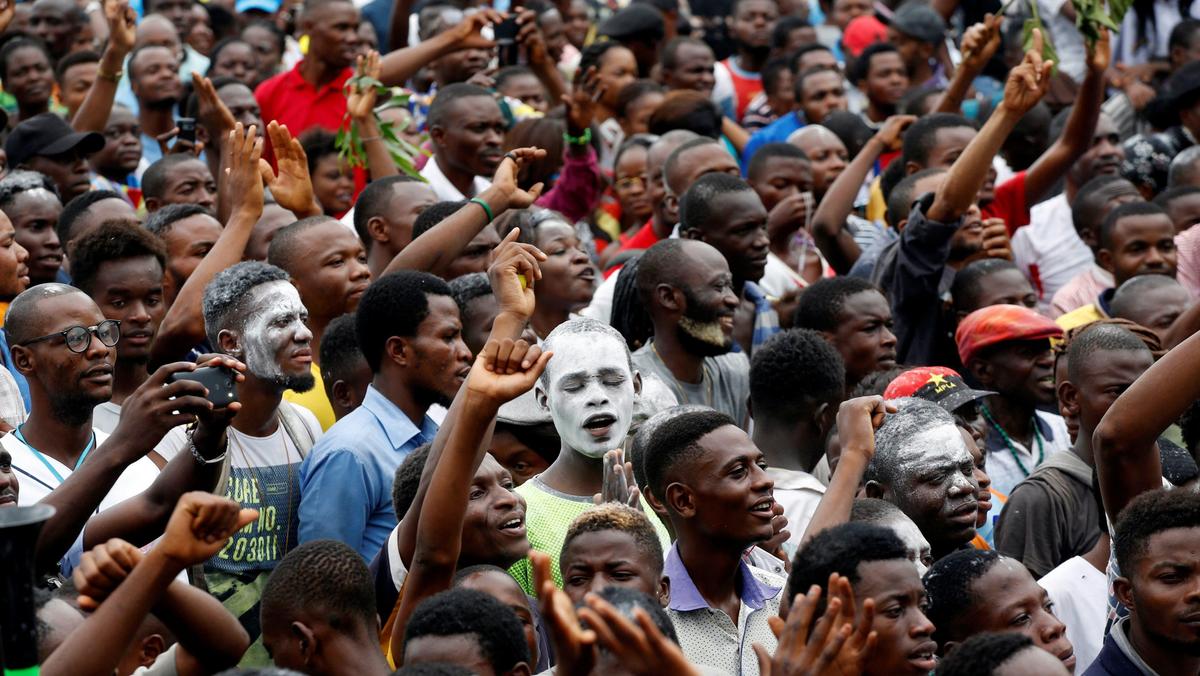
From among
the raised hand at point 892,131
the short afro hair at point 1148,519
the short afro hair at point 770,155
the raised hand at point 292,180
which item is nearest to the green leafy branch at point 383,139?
the raised hand at point 292,180

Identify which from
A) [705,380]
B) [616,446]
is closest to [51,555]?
[616,446]

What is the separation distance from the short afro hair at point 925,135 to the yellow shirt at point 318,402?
4039mm

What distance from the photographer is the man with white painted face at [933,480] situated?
19.4 ft

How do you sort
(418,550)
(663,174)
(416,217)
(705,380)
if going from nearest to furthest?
1. (418,550)
2. (705,380)
3. (416,217)
4. (663,174)

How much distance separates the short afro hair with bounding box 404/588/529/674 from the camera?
14.1 ft

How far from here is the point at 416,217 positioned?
8.05 metres

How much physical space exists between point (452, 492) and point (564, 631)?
1110 millimetres

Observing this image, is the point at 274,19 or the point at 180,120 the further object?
the point at 274,19

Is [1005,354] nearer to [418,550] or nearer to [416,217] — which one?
[416,217]

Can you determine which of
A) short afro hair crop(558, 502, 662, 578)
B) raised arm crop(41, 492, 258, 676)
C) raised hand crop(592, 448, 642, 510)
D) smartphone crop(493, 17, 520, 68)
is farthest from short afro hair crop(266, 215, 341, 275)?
smartphone crop(493, 17, 520, 68)

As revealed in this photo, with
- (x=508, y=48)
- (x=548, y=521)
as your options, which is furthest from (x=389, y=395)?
(x=508, y=48)

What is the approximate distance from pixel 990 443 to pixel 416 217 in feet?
9.13

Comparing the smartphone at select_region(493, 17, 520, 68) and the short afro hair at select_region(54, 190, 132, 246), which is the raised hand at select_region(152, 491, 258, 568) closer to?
the short afro hair at select_region(54, 190, 132, 246)

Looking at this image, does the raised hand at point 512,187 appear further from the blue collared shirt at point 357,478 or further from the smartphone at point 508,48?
the smartphone at point 508,48
